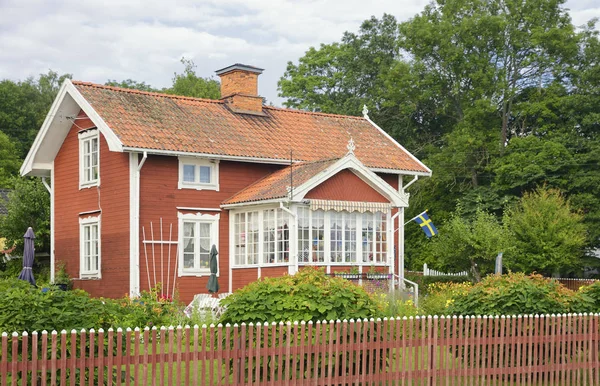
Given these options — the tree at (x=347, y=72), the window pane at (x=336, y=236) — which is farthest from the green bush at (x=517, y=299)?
the tree at (x=347, y=72)

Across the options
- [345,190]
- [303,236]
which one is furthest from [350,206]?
[303,236]

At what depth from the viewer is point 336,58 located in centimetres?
5319

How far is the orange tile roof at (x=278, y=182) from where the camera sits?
23.0m

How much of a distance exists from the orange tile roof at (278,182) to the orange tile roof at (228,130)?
838 mm

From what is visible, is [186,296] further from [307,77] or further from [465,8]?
[307,77]

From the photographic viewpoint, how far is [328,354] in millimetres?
10789

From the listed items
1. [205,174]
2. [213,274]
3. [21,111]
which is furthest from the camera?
[21,111]

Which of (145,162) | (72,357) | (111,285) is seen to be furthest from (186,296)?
(72,357)

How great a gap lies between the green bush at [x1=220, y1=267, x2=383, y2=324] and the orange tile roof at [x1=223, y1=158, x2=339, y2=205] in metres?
10.4

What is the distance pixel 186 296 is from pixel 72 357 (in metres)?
14.9

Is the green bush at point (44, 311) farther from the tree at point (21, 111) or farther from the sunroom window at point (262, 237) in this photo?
the tree at point (21, 111)

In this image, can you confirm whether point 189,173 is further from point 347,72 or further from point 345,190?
point 347,72

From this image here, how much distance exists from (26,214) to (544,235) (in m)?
19.0

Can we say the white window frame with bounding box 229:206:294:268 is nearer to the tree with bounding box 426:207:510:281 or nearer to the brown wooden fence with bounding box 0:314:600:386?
the tree with bounding box 426:207:510:281
